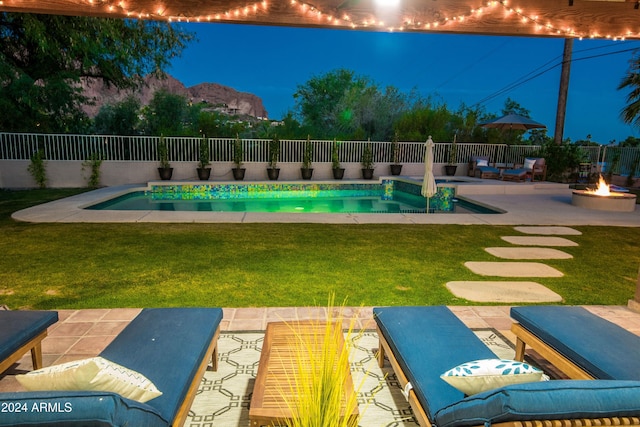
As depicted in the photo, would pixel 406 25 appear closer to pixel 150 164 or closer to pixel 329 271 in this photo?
pixel 329 271

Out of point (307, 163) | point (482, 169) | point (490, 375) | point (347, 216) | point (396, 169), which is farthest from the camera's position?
point (396, 169)

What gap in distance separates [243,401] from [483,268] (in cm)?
360

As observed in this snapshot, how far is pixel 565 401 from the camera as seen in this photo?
1.28 meters

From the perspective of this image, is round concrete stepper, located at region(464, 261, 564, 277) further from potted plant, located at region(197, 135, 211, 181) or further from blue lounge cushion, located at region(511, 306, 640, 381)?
potted plant, located at region(197, 135, 211, 181)

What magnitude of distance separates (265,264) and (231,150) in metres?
10.6

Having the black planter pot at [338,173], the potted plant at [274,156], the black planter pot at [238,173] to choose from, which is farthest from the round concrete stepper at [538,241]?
the black planter pot at [238,173]

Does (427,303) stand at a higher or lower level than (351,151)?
lower

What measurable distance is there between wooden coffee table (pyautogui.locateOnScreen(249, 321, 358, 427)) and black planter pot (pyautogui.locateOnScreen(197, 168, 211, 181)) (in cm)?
1207

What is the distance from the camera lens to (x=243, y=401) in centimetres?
238

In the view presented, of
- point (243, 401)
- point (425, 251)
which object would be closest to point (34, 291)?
point (243, 401)

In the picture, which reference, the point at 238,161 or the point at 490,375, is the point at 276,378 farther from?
the point at 238,161

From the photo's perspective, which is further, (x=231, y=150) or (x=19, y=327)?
(x=231, y=150)

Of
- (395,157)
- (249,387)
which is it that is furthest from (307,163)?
(249,387)

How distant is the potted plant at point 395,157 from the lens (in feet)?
52.2
